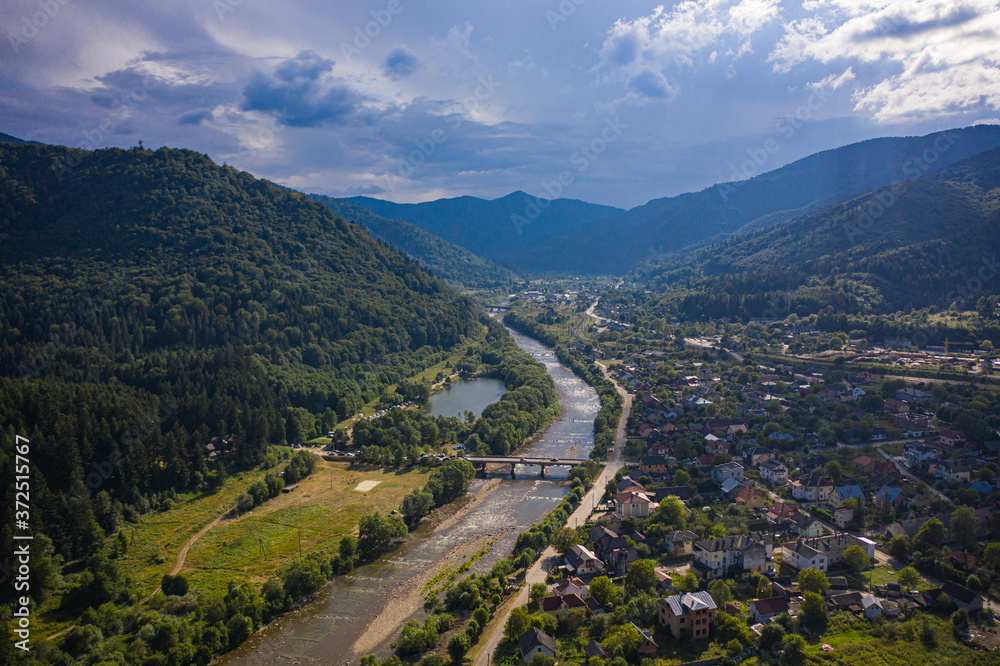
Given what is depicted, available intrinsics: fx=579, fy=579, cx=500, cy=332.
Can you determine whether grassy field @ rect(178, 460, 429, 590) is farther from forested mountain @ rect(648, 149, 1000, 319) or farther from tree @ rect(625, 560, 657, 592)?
forested mountain @ rect(648, 149, 1000, 319)

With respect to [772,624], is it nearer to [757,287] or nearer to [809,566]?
[809,566]

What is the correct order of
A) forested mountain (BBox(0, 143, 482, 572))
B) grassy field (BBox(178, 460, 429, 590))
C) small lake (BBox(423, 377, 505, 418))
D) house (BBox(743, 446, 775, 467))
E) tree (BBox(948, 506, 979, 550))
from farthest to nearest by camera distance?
small lake (BBox(423, 377, 505, 418)) < house (BBox(743, 446, 775, 467)) < forested mountain (BBox(0, 143, 482, 572)) < grassy field (BBox(178, 460, 429, 590)) < tree (BBox(948, 506, 979, 550))

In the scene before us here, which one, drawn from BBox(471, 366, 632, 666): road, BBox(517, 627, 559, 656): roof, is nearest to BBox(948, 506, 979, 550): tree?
BBox(471, 366, 632, 666): road

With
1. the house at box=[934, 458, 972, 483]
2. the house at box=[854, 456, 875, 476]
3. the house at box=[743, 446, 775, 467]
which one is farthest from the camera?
the house at box=[743, 446, 775, 467]

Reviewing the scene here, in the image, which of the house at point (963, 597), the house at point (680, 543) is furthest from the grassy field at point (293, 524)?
the house at point (963, 597)

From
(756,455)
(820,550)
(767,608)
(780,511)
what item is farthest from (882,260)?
(767,608)

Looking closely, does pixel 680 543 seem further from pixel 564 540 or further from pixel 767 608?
pixel 767 608
